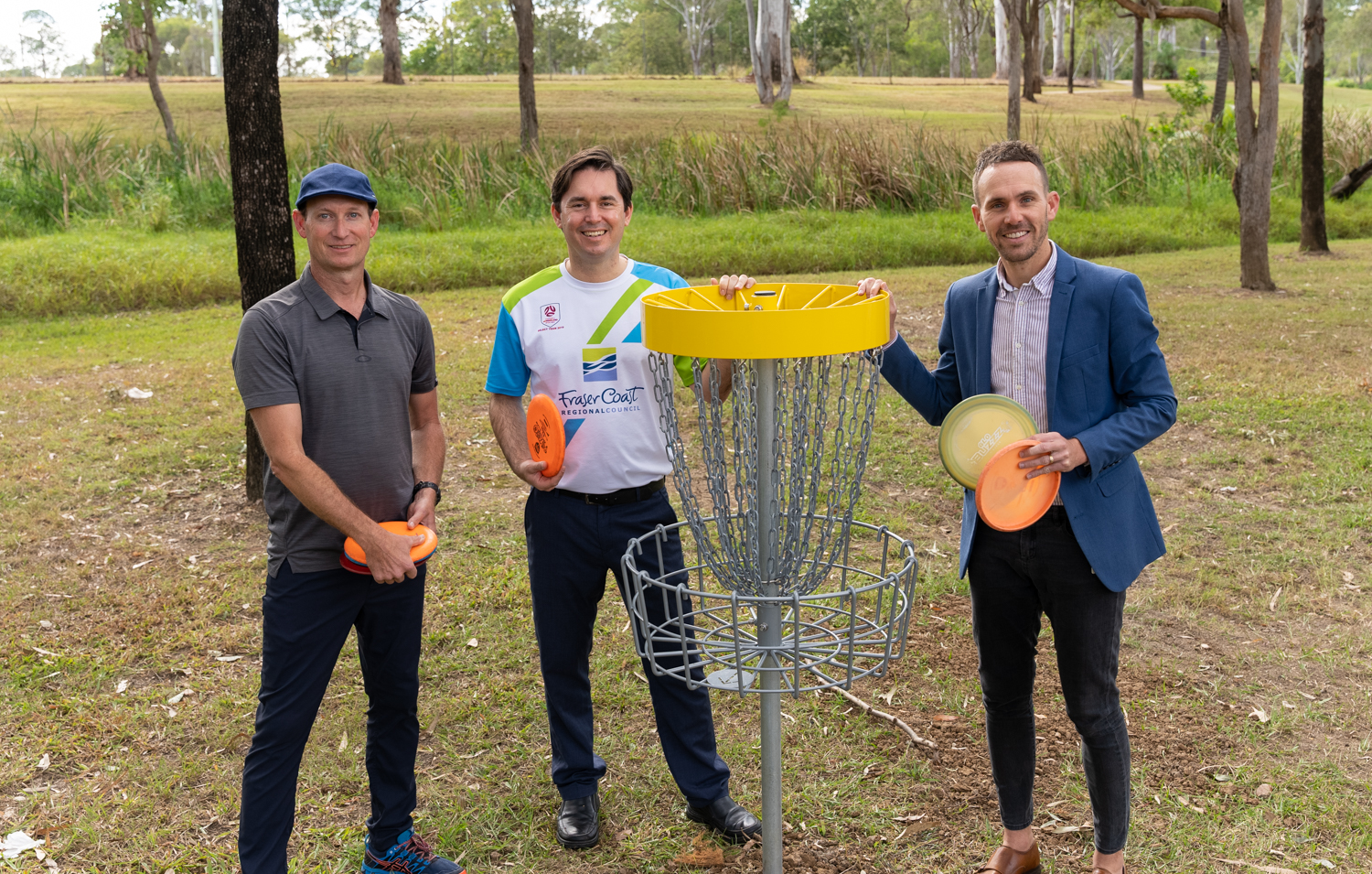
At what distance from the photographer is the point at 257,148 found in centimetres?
586

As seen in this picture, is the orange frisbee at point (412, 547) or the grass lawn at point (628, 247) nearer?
the orange frisbee at point (412, 547)

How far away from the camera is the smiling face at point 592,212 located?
3082mm

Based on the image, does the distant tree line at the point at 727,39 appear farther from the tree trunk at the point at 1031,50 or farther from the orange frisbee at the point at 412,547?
Answer: the orange frisbee at the point at 412,547

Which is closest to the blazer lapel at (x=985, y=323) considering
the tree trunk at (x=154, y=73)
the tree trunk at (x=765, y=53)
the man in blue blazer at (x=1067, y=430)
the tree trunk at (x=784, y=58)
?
the man in blue blazer at (x=1067, y=430)

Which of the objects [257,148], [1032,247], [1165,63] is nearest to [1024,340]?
[1032,247]

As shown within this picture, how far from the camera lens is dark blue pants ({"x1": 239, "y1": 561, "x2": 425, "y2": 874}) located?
287cm

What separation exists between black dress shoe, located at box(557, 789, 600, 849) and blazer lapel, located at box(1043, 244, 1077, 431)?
78.6 inches

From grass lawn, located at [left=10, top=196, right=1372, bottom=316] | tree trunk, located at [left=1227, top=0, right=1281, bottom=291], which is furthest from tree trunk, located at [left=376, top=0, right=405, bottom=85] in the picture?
tree trunk, located at [left=1227, top=0, right=1281, bottom=291]

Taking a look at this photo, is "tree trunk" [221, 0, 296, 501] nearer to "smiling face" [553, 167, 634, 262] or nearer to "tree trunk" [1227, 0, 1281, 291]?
"smiling face" [553, 167, 634, 262]

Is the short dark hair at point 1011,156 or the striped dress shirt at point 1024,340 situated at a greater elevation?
the short dark hair at point 1011,156

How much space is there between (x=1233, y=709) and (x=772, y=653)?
2702 millimetres

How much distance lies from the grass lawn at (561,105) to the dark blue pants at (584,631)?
1735 cm

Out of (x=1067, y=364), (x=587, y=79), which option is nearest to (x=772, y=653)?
(x=1067, y=364)

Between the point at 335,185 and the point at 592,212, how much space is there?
722 millimetres
